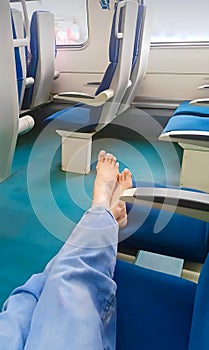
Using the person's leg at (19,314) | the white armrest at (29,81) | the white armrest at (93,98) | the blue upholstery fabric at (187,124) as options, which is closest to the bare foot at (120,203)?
the person's leg at (19,314)

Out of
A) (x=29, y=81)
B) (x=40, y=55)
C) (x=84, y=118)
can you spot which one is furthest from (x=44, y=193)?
(x=40, y=55)

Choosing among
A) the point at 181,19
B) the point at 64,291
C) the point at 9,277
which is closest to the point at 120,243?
the point at 64,291

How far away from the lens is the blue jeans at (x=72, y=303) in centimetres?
69

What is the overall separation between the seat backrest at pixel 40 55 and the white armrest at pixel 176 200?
8.00 feet

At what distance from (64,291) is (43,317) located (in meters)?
0.08

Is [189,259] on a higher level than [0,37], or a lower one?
lower

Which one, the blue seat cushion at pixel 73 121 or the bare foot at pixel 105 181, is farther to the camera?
the blue seat cushion at pixel 73 121

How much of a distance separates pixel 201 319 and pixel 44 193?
183cm

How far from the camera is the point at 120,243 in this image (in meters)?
1.21

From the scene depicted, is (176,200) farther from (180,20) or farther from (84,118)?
(180,20)

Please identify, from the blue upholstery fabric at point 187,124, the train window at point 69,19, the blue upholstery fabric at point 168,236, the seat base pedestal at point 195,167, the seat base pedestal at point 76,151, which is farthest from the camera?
the train window at point 69,19

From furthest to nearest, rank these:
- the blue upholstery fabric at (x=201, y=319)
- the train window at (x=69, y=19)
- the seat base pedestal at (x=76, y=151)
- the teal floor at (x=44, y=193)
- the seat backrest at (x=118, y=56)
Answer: the train window at (x=69, y=19) < the seat base pedestal at (x=76, y=151) < the seat backrest at (x=118, y=56) < the teal floor at (x=44, y=193) < the blue upholstery fabric at (x=201, y=319)

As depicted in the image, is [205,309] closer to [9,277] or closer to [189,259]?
[189,259]

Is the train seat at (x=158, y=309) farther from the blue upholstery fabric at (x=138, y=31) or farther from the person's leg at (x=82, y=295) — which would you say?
the blue upholstery fabric at (x=138, y=31)
